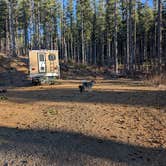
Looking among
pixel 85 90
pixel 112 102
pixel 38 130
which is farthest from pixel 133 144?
pixel 85 90

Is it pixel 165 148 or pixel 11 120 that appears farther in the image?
pixel 11 120

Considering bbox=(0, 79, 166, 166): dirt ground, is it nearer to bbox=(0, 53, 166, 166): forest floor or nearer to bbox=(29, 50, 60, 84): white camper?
bbox=(0, 53, 166, 166): forest floor

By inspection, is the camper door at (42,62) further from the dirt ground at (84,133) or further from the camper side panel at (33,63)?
the dirt ground at (84,133)

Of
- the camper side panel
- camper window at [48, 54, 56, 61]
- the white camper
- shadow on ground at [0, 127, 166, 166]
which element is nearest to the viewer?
shadow on ground at [0, 127, 166, 166]

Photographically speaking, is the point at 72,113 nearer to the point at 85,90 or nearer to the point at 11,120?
the point at 11,120

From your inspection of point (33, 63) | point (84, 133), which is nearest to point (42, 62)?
point (33, 63)

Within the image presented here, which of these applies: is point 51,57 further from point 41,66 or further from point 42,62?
point 41,66

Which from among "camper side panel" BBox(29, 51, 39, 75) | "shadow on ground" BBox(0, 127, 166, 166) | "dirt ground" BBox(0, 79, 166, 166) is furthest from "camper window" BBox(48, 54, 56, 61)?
"shadow on ground" BBox(0, 127, 166, 166)

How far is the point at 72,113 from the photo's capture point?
1353cm

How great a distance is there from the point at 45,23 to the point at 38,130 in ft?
223

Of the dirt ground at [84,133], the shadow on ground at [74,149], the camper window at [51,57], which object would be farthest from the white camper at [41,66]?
the shadow on ground at [74,149]

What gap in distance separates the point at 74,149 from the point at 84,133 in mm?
1663

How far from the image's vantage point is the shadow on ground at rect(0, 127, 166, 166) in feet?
25.1

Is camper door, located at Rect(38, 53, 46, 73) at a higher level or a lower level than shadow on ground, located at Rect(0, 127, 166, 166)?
higher
